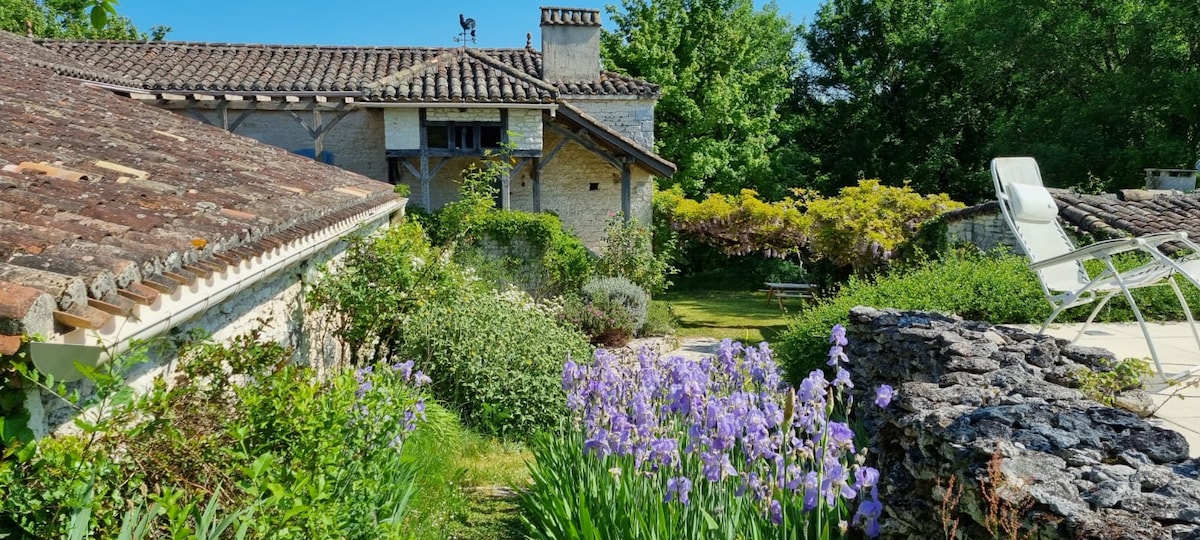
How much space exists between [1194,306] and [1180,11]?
1173 centimetres

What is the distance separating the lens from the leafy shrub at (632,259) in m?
14.4

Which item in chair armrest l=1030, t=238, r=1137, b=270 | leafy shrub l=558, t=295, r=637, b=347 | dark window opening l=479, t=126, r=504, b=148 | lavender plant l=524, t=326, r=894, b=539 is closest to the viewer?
lavender plant l=524, t=326, r=894, b=539

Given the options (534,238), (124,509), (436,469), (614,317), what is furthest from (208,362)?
(534,238)

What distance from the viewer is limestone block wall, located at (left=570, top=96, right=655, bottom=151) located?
665 inches

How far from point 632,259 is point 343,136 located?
644 cm

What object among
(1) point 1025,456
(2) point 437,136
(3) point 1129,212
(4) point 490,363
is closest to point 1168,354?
(1) point 1025,456

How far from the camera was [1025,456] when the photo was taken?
2.68 meters

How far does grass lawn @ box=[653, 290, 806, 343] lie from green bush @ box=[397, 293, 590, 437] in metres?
4.72

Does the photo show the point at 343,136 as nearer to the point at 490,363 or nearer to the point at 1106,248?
the point at 490,363

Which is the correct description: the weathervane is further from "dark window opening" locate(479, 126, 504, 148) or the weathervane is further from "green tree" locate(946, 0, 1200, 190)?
"green tree" locate(946, 0, 1200, 190)

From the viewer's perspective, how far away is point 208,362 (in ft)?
11.4

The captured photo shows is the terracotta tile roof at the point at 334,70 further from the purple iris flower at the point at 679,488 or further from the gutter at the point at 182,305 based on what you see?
the purple iris flower at the point at 679,488

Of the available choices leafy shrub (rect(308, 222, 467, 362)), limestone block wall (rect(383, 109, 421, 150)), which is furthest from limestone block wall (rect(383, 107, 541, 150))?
leafy shrub (rect(308, 222, 467, 362))

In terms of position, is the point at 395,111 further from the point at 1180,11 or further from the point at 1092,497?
the point at 1180,11
